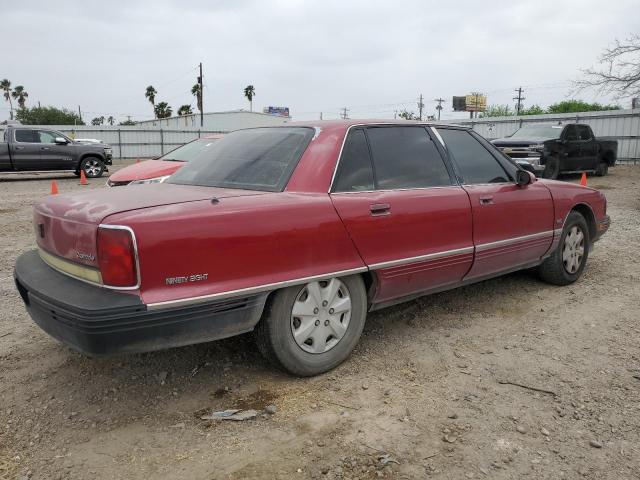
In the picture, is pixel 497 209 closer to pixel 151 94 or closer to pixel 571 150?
pixel 571 150

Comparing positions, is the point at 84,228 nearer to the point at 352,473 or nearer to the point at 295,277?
the point at 295,277

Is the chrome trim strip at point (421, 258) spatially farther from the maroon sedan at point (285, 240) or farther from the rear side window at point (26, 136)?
the rear side window at point (26, 136)

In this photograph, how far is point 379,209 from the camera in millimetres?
3238

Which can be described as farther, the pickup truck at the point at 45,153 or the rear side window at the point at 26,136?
the rear side window at the point at 26,136

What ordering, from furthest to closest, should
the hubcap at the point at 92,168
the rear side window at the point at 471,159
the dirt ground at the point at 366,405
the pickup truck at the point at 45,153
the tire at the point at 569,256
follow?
the hubcap at the point at 92,168 → the pickup truck at the point at 45,153 → the tire at the point at 569,256 → the rear side window at the point at 471,159 → the dirt ground at the point at 366,405

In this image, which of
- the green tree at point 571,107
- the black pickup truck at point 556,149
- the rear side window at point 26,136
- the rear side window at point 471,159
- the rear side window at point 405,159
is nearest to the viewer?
the rear side window at point 405,159

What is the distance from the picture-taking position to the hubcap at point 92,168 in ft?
55.0

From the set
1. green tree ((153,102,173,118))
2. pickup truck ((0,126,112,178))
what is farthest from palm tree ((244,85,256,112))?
pickup truck ((0,126,112,178))

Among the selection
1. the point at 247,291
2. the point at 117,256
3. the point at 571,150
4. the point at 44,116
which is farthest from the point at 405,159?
the point at 44,116

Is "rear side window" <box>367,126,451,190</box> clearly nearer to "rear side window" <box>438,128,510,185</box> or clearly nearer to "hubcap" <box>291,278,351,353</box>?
"rear side window" <box>438,128,510,185</box>

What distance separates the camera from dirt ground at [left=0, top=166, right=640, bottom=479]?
235 centimetres

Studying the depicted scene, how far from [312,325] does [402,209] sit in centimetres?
96

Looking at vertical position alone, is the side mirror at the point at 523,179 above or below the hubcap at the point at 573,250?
above

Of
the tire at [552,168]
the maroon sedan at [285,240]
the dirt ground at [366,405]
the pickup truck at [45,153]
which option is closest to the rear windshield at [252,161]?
the maroon sedan at [285,240]
